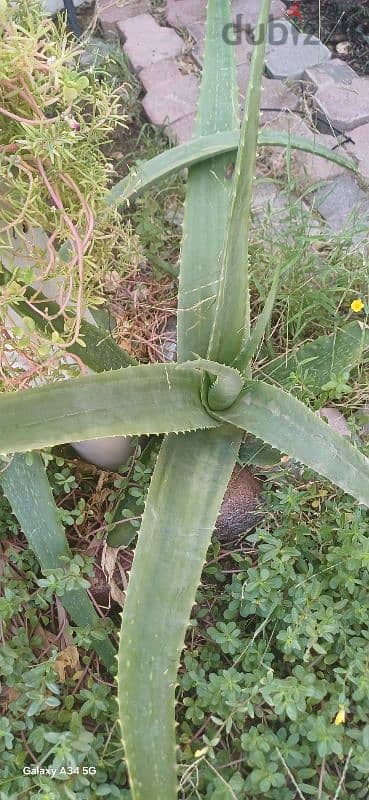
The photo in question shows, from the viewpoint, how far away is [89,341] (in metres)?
0.96

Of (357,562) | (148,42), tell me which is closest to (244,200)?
(357,562)

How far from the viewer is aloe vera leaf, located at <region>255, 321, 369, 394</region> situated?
1.09 meters

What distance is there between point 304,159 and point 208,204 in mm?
756

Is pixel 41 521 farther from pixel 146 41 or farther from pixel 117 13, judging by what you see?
pixel 117 13

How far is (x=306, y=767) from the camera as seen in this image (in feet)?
2.87

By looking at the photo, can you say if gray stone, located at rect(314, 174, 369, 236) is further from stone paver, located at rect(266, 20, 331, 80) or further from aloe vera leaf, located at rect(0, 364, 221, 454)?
aloe vera leaf, located at rect(0, 364, 221, 454)

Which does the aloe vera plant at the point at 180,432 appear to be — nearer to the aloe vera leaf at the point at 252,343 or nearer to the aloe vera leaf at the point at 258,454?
the aloe vera leaf at the point at 252,343

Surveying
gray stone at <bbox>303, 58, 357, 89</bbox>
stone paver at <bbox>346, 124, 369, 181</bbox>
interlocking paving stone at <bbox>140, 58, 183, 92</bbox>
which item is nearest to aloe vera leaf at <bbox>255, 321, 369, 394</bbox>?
stone paver at <bbox>346, 124, 369, 181</bbox>

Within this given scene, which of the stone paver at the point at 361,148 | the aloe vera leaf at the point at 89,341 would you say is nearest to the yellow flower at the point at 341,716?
the aloe vera leaf at the point at 89,341

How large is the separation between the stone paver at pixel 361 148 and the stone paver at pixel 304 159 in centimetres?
3

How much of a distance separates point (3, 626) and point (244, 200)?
690 millimetres

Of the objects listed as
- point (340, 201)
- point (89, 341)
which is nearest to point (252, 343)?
point (89, 341)

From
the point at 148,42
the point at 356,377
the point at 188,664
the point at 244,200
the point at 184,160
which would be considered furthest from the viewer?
the point at 148,42

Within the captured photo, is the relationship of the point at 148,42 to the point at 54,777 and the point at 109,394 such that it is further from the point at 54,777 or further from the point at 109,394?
the point at 54,777
